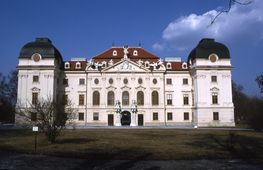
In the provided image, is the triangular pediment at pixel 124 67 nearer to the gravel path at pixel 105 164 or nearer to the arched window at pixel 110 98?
the arched window at pixel 110 98

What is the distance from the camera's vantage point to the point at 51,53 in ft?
188

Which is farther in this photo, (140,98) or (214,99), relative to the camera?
(140,98)

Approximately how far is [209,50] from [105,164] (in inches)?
1877

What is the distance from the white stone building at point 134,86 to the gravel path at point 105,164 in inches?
1679

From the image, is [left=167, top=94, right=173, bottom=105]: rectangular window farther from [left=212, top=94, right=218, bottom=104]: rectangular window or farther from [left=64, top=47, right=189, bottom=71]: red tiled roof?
[left=212, top=94, right=218, bottom=104]: rectangular window

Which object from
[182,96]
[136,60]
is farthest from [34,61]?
[182,96]

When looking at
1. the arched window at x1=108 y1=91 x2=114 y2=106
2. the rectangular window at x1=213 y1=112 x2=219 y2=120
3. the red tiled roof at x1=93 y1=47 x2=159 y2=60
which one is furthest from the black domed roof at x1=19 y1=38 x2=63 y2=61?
the rectangular window at x1=213 y1=112 x2=219 y2=120

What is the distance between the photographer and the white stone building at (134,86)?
57.0 meters

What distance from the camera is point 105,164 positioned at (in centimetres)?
1376

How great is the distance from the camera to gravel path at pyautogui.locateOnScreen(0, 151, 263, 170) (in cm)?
1292

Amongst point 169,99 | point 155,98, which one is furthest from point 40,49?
point 169,99

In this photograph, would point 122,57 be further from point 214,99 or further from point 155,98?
point 214,99

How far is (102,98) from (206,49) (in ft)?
68.0

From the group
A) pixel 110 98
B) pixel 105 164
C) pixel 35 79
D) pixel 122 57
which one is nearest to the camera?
pixel 105 164
